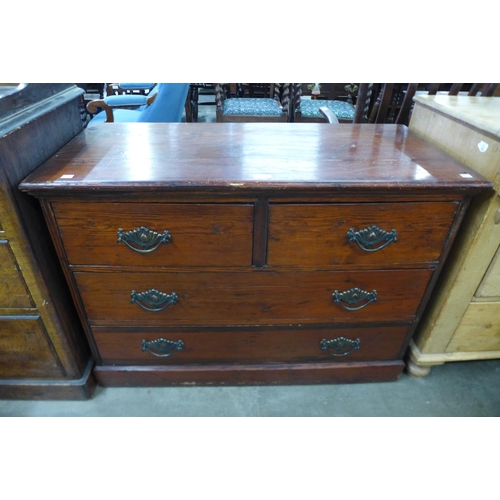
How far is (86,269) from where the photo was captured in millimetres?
963

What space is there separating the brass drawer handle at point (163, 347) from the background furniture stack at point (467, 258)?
33.6 inches

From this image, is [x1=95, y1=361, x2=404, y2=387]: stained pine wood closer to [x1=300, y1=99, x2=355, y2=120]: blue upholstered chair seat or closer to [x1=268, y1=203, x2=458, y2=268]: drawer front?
[x1=268, y1=203, x2=458, y2=268]: drawer front

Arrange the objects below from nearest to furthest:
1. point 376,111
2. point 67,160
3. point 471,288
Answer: point 67,160
point 471,288
point 376,111

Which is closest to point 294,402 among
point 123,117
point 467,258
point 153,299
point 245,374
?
point 245,374

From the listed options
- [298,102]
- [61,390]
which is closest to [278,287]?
[61,390]

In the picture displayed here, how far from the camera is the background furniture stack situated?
92 cm

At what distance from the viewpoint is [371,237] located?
92 cm

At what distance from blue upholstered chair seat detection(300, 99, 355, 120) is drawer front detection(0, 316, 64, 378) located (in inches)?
103

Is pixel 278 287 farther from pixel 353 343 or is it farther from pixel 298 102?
pixel 298 102

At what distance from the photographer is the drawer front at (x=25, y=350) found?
1016mm

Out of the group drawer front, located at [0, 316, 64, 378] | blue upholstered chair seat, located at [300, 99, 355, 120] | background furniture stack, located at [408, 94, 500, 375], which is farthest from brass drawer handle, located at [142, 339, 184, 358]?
blue upholstered chair seat, located at [300, 99, 355, 120]

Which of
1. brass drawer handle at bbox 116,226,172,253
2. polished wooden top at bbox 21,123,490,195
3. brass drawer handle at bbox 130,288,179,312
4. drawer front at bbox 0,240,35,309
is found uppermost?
polished wooden top at bbox 21,123,490,195

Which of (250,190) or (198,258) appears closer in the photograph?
(250,190)

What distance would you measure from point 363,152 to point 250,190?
414 mm
